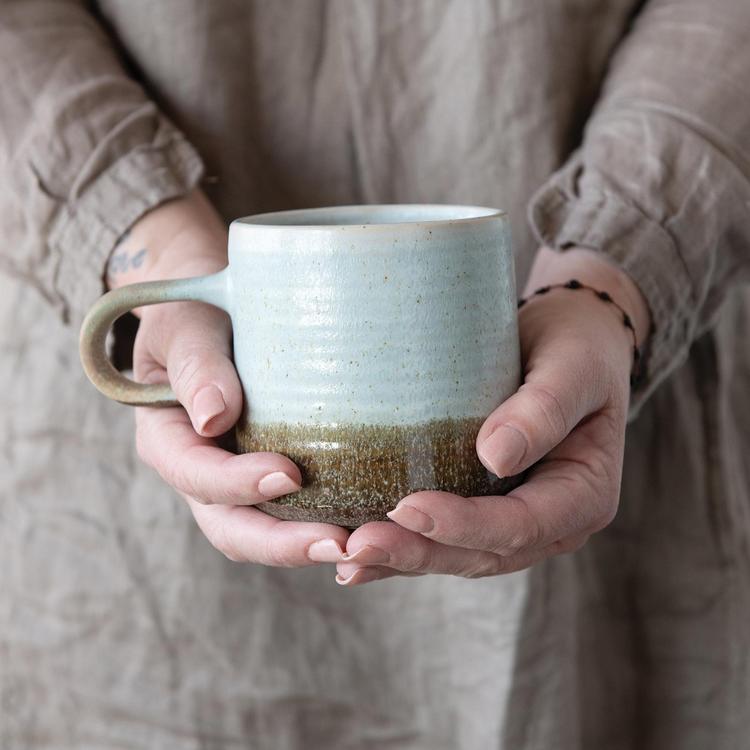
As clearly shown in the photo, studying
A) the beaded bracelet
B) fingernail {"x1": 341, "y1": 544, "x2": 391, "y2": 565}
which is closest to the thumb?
fingernail {"x1": 341, "y1": 544, "x2": 391, "y2": 565}

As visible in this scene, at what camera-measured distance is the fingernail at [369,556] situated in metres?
0.47

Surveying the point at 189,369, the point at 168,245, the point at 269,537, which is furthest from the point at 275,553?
the point at 168,245

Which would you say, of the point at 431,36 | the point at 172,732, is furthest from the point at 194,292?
the point at 172,732

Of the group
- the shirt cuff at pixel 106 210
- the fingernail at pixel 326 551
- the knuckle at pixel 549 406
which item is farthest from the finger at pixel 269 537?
the shirt cuff at pixel 106 210

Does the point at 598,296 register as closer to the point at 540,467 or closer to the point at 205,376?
the point at 540,467

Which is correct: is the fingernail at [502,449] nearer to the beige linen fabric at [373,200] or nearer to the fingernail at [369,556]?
the fingernail at [369,556]

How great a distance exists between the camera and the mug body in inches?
18.3

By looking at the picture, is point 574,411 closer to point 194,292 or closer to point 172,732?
point 194,292

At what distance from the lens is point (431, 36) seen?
77 centimetres

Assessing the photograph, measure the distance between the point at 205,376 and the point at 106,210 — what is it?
0.79 ft

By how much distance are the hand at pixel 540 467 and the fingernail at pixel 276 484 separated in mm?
41

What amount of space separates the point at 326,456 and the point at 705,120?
42 cm

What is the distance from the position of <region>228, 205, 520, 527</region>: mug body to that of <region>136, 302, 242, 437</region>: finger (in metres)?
0.02

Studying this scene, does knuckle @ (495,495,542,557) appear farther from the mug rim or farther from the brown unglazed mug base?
the mug rim
